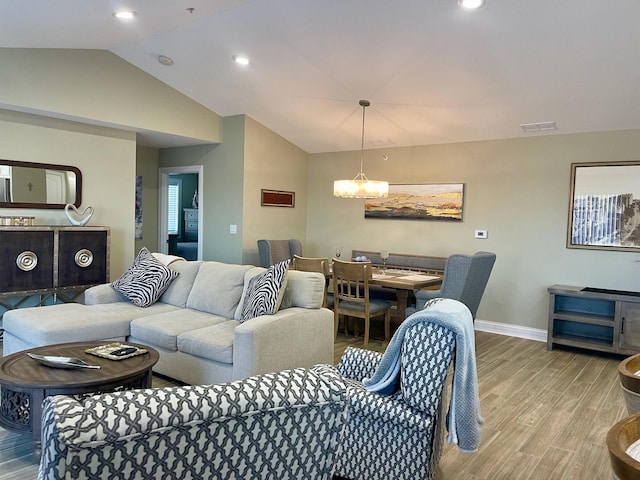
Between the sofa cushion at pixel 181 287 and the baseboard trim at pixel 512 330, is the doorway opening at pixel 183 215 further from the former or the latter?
the baseboard trim at pixel 512 330

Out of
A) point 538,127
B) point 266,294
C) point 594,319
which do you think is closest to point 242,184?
point 266,294

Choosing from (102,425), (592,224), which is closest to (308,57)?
(592,224)

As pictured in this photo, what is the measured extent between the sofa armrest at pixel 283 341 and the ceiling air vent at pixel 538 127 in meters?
3.21

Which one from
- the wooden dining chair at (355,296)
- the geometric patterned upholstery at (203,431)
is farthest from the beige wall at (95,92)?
the geometric patterned upholstery at (203,431)

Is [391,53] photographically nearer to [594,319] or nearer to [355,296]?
[355,296]

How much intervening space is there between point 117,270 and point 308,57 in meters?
3.46

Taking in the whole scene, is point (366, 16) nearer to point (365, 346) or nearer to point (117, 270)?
point (365, 346)

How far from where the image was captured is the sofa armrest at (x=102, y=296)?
13.9 ft

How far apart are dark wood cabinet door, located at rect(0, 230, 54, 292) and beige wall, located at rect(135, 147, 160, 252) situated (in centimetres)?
247

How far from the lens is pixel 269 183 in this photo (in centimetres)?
675

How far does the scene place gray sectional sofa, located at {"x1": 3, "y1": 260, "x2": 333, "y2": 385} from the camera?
10.4 feet

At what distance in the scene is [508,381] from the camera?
3.96 m

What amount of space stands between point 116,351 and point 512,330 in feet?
14.6

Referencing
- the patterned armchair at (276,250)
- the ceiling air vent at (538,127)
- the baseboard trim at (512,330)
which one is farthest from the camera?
the patterned armchair at (276,250)
